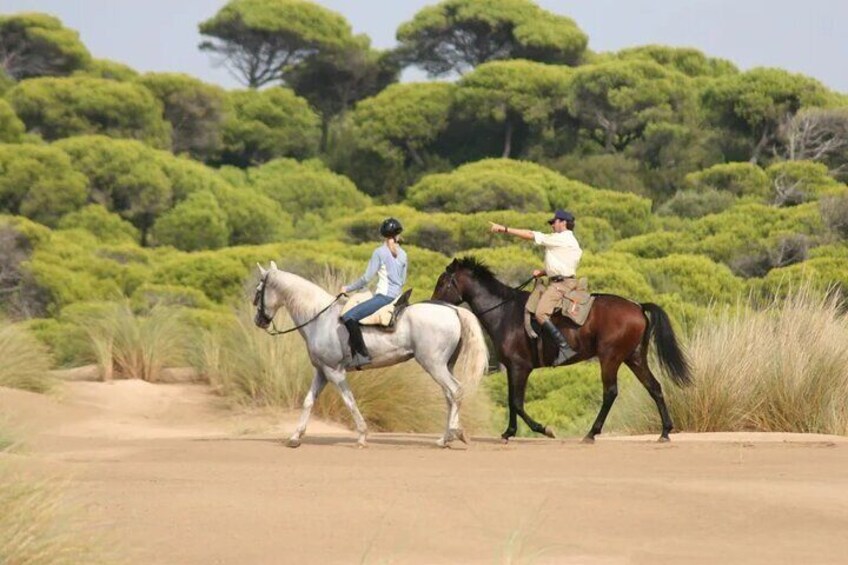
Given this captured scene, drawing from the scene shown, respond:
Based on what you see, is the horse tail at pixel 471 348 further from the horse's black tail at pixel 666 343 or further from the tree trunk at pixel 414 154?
the tree trunk at pixel 414 154

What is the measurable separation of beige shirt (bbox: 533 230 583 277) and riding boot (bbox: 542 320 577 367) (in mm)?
430

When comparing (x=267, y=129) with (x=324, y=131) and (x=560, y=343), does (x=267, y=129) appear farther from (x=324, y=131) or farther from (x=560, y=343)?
(x=560, y=343)

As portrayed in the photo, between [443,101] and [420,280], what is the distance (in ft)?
104

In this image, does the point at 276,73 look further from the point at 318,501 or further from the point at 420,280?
the point at 318,501

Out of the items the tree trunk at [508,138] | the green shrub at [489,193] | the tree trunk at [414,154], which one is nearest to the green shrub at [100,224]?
the green shrub at [489,193]

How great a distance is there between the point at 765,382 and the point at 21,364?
8.22 metres

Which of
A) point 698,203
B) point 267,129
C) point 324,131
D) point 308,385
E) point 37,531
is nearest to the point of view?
point 37,531

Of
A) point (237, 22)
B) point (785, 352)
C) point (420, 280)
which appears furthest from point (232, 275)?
point (237, 22)

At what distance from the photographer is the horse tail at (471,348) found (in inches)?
531

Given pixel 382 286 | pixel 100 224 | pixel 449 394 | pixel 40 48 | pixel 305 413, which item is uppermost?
pixel 40 48

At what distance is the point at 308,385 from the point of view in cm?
1786

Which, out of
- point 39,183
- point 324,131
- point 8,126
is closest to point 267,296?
point 39,183

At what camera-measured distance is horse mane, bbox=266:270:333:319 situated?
13.7m

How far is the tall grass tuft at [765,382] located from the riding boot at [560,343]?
186 cm
